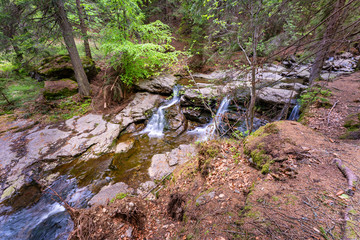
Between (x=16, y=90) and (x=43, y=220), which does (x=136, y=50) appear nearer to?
(x=43, y=220)

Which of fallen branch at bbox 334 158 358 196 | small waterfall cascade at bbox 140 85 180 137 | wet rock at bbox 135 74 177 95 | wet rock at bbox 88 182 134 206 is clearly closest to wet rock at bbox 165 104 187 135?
small waterfall cascade at bbox 140 85 180 137

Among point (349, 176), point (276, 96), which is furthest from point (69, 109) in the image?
point (276, 96)

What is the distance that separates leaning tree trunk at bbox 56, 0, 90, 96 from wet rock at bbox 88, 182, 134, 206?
21.8 ft

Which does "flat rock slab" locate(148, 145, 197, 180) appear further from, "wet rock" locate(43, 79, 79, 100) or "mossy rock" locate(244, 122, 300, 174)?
"wet rock" locate(43, 79, 79, 100)

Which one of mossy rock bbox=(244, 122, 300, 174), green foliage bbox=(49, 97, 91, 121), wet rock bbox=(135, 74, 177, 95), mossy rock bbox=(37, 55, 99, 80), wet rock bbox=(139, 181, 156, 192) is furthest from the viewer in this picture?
wet rock bbox=(135, 74, 177, 95)

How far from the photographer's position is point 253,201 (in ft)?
6.59

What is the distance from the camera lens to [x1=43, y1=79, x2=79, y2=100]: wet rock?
27.7 ft

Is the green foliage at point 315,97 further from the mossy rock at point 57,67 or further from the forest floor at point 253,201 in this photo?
the mossy rock at point 57,67

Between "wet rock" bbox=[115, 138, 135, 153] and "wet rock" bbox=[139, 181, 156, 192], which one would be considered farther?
"wet rock" bbox=[115, 138, 135, 153]

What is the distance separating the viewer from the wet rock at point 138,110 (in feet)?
25.9

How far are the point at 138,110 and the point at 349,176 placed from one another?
8430 mm

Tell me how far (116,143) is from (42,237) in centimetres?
371

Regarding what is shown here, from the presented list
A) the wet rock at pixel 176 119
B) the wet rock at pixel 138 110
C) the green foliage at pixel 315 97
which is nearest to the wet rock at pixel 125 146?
the wet rock at pixel 138 110

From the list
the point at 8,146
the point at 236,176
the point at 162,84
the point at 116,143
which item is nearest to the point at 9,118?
the point at 8,146
